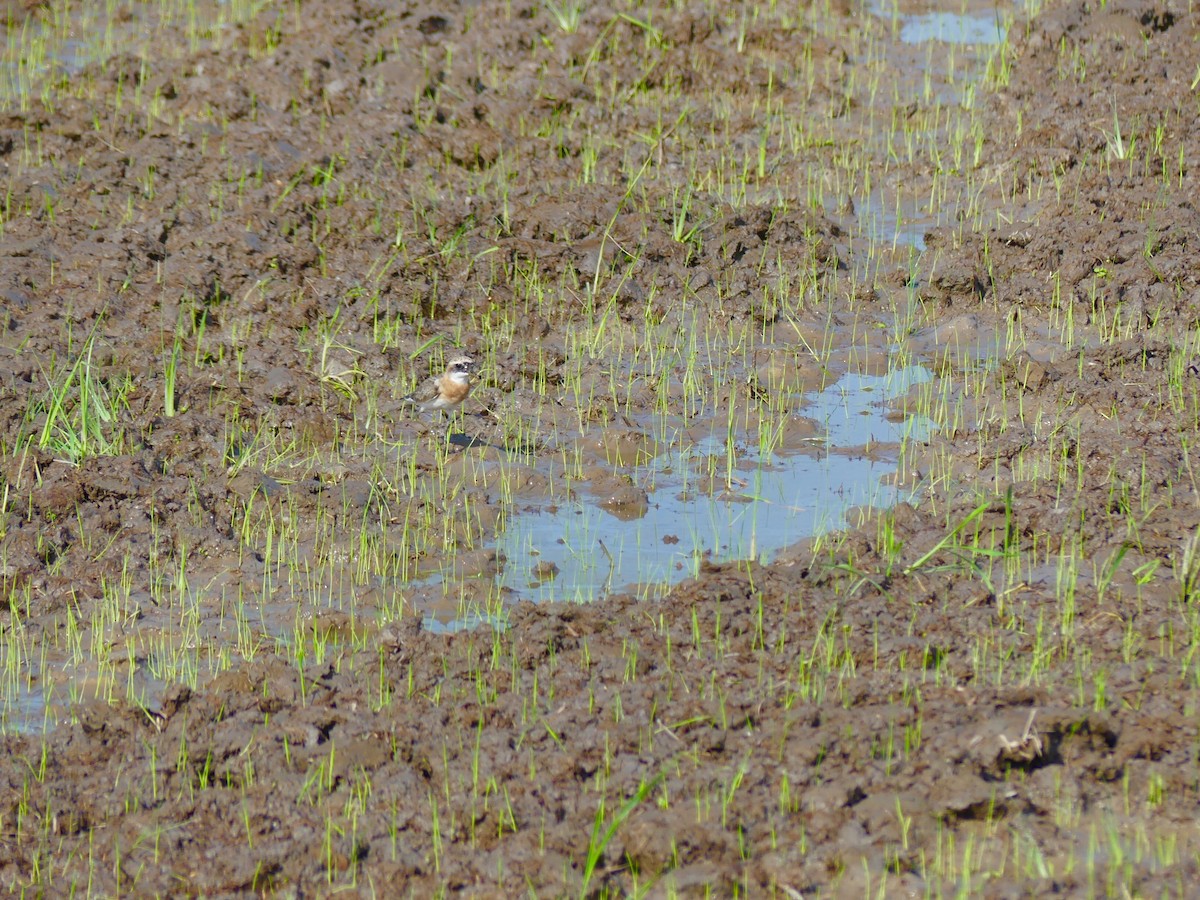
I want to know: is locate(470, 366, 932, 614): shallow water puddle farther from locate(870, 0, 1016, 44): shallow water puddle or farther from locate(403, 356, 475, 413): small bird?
locate(870, 0, 1016, 44): shallow water puddle

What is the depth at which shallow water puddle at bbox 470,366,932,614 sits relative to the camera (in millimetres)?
6488

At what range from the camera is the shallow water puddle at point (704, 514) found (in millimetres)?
6488

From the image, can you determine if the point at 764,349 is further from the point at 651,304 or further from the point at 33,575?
the point at 33,575

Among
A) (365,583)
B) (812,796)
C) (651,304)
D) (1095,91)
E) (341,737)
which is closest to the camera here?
(812,796)

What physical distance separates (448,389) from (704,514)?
1569 millimetres

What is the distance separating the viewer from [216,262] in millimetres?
9133

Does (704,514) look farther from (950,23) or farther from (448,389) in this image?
(950,23)

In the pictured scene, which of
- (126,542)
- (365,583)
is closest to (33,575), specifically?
(126,542)

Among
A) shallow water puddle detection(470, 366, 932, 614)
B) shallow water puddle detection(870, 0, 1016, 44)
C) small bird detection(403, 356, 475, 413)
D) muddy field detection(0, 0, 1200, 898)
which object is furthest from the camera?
shallow water puddle detection(870, 0, 1016, 44)

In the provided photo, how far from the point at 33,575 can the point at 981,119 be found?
7.61 metres

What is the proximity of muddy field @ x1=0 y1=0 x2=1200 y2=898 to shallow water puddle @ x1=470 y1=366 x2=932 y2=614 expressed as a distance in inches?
4.3

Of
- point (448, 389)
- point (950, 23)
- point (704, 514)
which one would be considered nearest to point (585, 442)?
point (448, 389)

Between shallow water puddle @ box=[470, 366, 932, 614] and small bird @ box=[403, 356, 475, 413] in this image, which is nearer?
shallow water puddle @ box=[470, 366, 932, 614]

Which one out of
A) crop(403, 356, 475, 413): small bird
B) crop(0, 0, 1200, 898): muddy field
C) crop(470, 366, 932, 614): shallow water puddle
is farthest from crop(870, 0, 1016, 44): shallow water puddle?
crop(403, 356, 475, 413): small bird
